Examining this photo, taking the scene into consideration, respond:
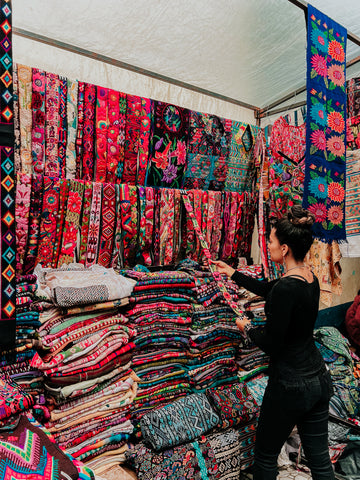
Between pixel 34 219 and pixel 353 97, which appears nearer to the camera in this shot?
pixel 34 219

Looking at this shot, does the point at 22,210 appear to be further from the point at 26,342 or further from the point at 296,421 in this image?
the point at 296,421

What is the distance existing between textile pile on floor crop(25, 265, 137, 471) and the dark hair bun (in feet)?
2.73

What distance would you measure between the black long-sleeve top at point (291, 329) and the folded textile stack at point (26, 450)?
860 millimetres

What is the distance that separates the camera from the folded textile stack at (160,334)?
1.70 m

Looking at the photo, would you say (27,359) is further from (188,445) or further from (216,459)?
(216,459)

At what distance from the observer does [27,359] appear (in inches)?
52.4

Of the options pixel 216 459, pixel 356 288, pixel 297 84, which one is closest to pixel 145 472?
pixel 216 459

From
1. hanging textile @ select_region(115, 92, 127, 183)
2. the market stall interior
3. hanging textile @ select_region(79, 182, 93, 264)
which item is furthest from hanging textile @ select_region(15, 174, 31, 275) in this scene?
hanging textile @ select_region(115, 92, 127, 183)

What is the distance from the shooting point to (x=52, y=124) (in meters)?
1.54

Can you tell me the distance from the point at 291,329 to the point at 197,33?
165 centimetres

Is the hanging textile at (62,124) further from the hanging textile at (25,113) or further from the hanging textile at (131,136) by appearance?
the hanging textile at (131,136)

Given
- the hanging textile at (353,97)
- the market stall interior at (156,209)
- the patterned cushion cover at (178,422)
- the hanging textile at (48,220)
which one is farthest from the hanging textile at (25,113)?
the hanging textile at (353,97)

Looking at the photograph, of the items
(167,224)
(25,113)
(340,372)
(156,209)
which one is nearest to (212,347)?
(167,224)

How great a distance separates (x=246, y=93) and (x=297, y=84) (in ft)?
1.33
